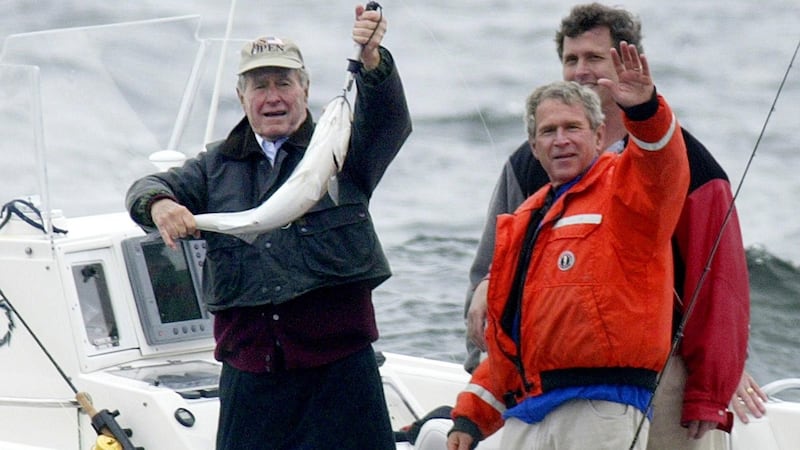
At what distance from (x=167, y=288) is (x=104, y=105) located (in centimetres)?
114

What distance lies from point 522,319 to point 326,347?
0.70 metres

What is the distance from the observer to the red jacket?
4297 millimetres

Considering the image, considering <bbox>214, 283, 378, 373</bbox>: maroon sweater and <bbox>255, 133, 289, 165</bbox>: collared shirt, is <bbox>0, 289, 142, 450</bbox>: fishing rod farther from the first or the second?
<bbox>255, 133, 289, 165</bbox>: collared shirt

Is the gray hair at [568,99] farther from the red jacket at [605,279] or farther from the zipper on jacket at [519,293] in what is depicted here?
the zipper on jacket at [519,293]

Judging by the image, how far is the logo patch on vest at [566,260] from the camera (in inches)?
173

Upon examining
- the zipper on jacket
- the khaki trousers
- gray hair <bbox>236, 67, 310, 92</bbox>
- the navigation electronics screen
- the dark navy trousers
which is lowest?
the khaki trousers

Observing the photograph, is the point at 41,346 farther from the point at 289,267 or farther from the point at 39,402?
the point at 289,267

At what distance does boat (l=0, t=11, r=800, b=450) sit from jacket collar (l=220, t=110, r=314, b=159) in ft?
3.61

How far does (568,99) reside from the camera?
4.52 metres

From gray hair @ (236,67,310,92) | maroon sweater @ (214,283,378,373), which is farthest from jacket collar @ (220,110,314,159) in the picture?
maroon sweater @ (214,283,378,373)

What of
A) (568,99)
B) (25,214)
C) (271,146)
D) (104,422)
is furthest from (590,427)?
(25,214)

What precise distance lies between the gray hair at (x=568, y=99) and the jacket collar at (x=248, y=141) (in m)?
0.73

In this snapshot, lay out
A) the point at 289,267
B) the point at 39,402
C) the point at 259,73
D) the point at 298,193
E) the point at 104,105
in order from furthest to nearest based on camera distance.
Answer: the point at 104,105
the point at 39,402
the point at 259,73
the point at 289,267
the point at 298,193

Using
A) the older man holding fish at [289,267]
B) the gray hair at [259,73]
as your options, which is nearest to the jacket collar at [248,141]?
the older man holding fish at [289,267]
